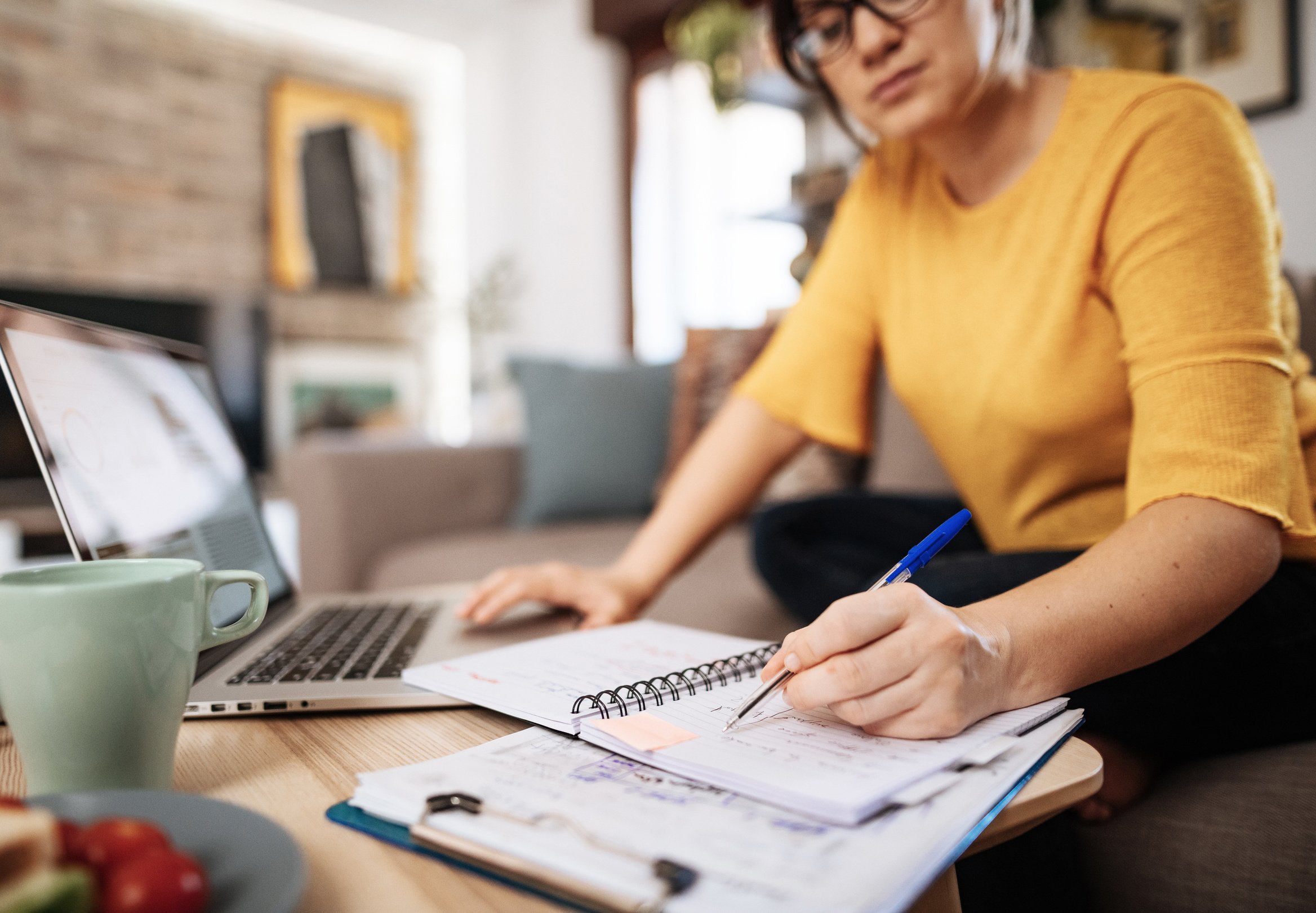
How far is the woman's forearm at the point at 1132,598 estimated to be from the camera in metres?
0.45

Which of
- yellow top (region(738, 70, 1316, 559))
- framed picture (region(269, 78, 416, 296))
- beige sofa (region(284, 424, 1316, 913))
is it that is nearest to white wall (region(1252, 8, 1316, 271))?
beige sofa (region(284, 424, 1316, 913))

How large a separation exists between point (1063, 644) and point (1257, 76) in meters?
1.80

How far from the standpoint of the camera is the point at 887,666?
39cm

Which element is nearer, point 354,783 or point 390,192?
point 354,783

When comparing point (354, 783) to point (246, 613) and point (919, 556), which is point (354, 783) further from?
point (919, 556)

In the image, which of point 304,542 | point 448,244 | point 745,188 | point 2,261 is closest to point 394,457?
point 304,542

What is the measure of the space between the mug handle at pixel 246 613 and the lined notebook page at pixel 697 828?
12cm

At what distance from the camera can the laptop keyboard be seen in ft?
1.79

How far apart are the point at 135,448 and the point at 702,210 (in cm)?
305

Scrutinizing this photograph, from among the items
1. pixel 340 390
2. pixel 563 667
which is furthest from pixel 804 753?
pixel 340 390

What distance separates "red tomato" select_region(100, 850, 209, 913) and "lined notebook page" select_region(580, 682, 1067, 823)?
186 mm

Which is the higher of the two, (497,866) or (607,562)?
(497,866)

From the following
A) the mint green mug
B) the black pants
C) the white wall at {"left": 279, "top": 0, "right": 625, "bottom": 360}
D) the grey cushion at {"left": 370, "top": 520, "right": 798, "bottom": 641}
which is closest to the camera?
the mint green mug

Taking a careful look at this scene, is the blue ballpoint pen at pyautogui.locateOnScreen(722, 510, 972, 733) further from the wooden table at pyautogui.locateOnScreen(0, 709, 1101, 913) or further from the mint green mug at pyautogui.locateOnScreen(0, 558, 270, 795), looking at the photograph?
the mint green mug at pyautogui.locateOnScreen(0, 558, 270, 795)
